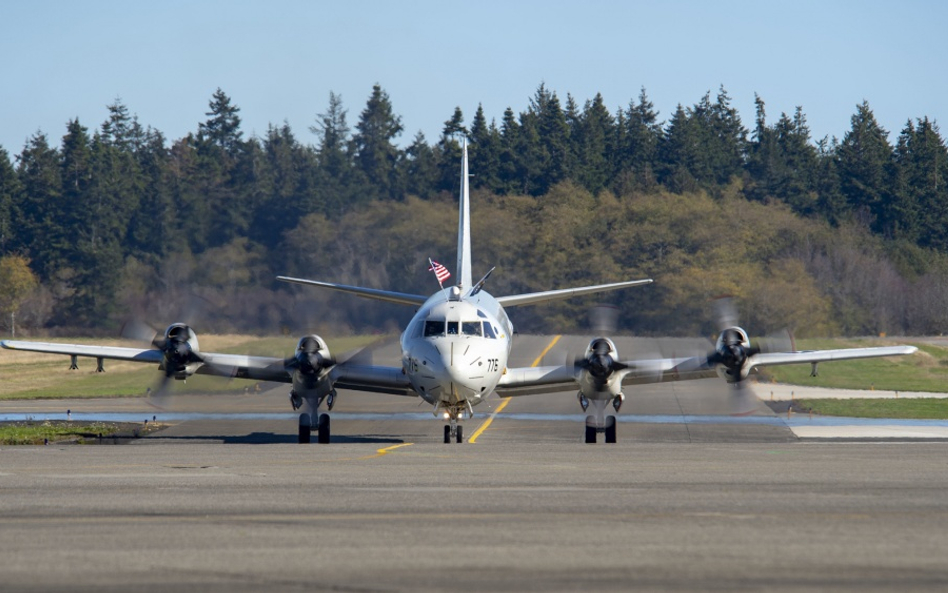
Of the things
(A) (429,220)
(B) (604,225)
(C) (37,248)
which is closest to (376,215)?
(A) (429,220)

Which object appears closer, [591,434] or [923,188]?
[591,434]

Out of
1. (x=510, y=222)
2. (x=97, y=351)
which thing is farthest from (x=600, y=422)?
(x=510, y=222)

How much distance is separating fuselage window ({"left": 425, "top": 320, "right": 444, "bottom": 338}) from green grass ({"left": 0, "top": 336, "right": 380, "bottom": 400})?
15411 mm

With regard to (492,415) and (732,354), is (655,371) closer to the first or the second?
(732,354)

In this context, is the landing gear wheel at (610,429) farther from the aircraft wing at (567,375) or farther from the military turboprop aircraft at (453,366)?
the aircraft wing at (567,375)

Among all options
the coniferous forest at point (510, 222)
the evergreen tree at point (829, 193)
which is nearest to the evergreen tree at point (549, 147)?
the coniferous forest at point (510, 222)

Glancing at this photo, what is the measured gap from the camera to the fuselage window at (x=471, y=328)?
26.7m

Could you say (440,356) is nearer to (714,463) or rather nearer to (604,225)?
(714,463)

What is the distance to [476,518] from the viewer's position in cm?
1261

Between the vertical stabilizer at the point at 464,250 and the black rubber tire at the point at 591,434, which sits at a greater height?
the vertical stabilizer at the point at 464,250

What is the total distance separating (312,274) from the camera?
80.7 meters

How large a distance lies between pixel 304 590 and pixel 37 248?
3671 inches

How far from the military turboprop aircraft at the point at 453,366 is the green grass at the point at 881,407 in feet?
21.2

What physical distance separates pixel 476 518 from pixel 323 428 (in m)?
17.1
